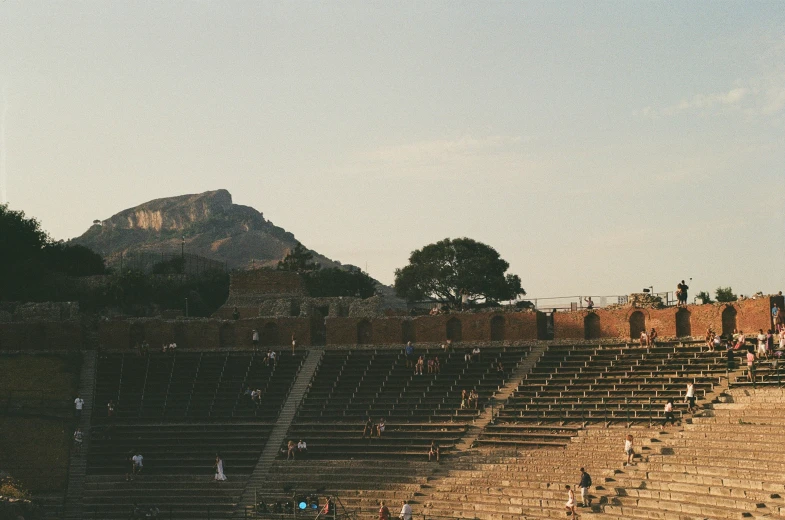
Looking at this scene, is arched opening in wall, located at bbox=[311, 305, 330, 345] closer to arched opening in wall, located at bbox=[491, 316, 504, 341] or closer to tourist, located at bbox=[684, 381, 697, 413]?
arched opening in wall, located at bbox=[491, 316, 504, 341]

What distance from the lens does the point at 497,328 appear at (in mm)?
52438

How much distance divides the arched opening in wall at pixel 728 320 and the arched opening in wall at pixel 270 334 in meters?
21.7

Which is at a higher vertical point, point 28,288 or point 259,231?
point 259,231

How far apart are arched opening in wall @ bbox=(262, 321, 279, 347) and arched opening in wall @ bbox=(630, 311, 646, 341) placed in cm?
1752

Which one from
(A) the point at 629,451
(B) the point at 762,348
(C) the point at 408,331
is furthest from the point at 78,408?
(B) the point at 762,348

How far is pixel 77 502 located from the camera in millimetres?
40875

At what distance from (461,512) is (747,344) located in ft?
46.0

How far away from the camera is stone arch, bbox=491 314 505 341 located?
171 feet

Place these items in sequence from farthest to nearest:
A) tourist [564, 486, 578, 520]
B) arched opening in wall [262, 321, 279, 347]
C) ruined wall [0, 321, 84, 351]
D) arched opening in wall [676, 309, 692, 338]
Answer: arched opening in wall [262, 321, 279, 347]
ruined wall [0, 321, 84, 351]
arched opening in wall [676, 309, 692, 338]
tourist [564, 486, 578, 520]

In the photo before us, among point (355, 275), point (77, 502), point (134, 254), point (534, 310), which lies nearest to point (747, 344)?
point (534, 310)

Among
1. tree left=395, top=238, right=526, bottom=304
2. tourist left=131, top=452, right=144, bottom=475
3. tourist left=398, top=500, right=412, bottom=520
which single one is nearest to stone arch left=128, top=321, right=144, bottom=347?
tourist left=131, top=452, right=144, bottom=475

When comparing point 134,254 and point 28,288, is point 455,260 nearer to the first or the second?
point 28,288

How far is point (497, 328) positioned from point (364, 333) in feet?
22.0

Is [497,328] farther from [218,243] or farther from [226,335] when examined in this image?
[218,243]
